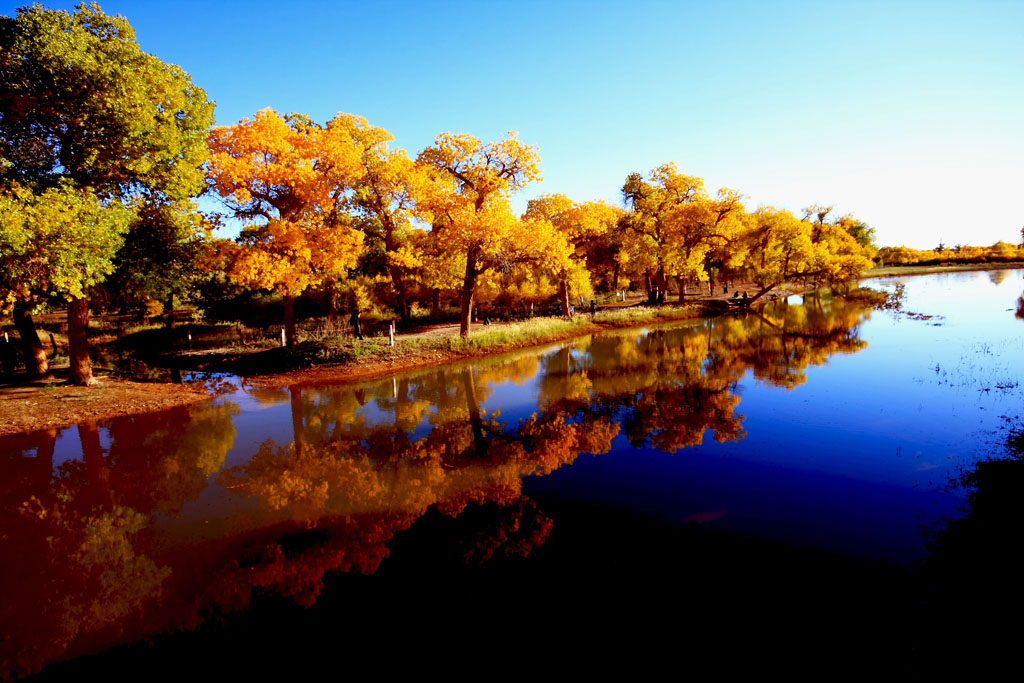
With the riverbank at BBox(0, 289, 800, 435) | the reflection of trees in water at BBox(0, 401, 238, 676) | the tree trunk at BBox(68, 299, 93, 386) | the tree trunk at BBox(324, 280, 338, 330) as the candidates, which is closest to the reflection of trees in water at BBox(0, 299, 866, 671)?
the reflection of trees in water at BBox(0, 401, 238, 676)

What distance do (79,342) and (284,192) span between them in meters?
9.39

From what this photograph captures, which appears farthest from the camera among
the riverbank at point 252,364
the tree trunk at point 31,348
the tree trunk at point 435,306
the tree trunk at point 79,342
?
the tree trunk at point 435,306

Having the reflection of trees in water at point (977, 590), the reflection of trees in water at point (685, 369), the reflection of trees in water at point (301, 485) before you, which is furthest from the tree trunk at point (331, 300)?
the reflection of trees in water at point (977, 590)

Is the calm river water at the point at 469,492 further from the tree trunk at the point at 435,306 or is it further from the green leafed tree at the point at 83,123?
the tree trunk at the point at 435,306

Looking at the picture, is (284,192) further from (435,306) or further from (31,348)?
(435,306)

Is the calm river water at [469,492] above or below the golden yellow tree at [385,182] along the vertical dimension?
below

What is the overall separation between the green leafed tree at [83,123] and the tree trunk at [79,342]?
0.04m

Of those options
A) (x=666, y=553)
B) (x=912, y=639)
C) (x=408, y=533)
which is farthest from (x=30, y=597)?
(x=912, y=639)

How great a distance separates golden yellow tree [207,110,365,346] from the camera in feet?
59.0

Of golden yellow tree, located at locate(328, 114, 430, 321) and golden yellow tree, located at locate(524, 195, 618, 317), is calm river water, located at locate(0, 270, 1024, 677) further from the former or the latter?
golden yellow tree, located at locate(524, 195, 618, 317)

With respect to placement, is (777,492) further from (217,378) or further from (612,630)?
(217,378)

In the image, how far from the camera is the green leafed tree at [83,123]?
42.1 ft

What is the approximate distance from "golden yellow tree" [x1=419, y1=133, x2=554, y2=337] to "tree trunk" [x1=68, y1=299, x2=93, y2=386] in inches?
551

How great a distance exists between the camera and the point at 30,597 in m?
5.64
